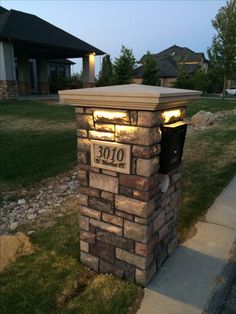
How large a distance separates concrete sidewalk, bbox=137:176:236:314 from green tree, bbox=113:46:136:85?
2473cm

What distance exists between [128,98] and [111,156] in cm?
56

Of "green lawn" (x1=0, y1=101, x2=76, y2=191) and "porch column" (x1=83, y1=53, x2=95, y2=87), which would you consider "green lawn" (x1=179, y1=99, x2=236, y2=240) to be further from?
"porch column" (x1=83, y1=53, x2=95, y2=87)

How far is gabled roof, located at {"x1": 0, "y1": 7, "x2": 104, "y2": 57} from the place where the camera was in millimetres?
16938

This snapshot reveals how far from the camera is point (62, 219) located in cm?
409

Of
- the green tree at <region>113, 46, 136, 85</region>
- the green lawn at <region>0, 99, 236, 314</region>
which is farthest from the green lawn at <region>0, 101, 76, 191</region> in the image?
the green tree at <region>113, 46, 136, 85</region>

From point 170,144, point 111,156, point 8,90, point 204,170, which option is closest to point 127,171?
point 111,156

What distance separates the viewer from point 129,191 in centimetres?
254

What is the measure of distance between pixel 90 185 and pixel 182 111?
3.77 feet

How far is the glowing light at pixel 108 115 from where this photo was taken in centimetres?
238

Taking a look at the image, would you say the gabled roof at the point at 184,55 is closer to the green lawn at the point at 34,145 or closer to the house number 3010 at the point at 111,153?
the green lawn at the point at 34,145

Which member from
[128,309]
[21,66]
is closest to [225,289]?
[128,309]

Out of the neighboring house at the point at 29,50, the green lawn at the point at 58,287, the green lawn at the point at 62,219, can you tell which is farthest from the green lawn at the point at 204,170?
the neighboring house at the point at 29,50

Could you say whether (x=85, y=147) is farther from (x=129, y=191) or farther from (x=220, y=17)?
(x=220, y=17)

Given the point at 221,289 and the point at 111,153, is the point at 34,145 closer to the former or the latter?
the point at 111,153
